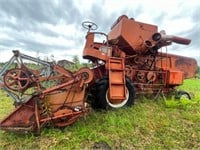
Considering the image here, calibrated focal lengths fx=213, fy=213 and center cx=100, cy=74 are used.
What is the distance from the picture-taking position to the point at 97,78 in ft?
16.6

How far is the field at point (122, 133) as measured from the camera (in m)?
3.17

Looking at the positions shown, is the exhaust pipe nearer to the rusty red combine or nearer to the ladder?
the rusty red combine

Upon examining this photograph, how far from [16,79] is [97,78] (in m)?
2.12

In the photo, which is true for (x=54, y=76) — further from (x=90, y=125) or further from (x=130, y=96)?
(x=130, y=96)

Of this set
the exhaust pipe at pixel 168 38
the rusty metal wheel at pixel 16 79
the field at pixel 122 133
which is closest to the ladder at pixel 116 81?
the field at pixel 122 133

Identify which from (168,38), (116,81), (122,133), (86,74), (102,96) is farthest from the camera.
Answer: (168,38)

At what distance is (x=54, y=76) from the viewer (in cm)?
374

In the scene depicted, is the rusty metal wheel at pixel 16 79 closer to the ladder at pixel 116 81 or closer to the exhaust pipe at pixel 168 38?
the ladder at pixel 116 81

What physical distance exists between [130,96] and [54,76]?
178cm

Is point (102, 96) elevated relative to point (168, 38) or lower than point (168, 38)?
lower

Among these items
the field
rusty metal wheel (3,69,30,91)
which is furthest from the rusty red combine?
the field

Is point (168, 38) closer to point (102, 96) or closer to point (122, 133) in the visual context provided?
point (102, 96)

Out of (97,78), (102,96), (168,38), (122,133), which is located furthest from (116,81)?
(168,38)

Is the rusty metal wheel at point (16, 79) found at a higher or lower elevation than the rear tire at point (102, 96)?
higher
